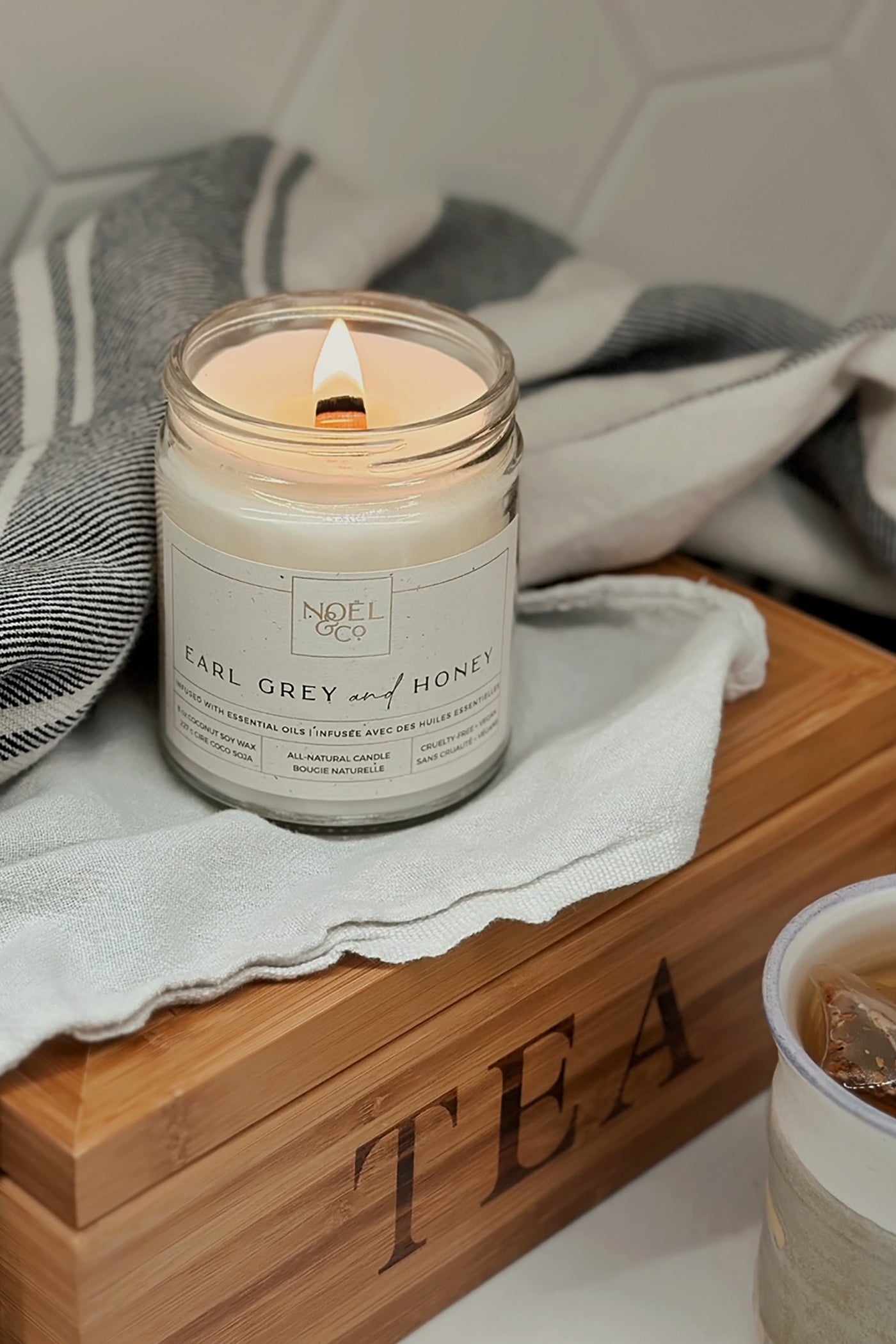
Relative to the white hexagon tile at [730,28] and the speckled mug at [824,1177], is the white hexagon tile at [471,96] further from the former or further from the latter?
the speckled mug at [824,1177]

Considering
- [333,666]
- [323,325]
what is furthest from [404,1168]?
[323,325]

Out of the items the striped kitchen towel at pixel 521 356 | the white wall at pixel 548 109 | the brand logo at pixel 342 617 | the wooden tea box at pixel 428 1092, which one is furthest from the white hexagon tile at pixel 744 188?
the brand logo at pixel 342 617

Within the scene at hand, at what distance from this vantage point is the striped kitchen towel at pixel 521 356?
524 mm

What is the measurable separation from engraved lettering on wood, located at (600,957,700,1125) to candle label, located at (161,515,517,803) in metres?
0.10

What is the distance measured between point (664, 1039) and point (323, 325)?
0.85ft

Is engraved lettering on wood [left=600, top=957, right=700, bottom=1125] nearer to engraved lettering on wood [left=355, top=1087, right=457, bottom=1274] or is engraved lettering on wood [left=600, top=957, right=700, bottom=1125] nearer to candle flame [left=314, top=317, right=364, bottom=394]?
engraved lettering on wood [left=355, top=1087, right=457, bottom=1274]

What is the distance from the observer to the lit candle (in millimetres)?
403

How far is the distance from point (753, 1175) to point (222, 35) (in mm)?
470

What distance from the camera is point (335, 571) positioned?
40 centimetres

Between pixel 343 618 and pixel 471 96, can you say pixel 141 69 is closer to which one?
pixel 471 96

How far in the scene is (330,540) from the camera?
400mm

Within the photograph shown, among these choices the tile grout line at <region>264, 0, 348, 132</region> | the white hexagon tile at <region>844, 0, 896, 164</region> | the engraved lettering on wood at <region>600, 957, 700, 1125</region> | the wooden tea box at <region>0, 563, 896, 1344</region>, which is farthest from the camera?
the white hexagon tile at <region>844, 0, 896, 164</region>

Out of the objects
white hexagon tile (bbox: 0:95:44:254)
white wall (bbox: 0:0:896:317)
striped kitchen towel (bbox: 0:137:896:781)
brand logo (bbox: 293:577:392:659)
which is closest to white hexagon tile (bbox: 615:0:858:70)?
white wall (bbox: 0:0:896:317)

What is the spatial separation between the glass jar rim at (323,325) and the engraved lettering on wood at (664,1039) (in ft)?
0.62
